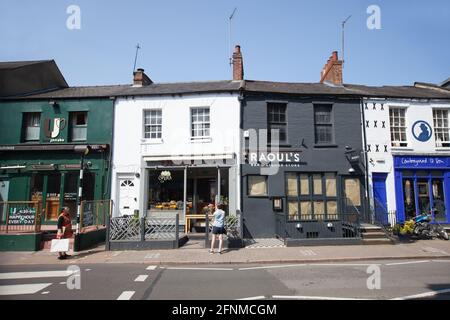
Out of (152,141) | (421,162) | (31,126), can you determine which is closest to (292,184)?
(421,162)

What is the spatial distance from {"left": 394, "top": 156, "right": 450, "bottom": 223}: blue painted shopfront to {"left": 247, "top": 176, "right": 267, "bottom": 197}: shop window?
270 inches

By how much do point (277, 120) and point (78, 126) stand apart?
10624 millimetres

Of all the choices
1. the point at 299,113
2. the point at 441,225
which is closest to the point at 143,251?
the point at 299,113

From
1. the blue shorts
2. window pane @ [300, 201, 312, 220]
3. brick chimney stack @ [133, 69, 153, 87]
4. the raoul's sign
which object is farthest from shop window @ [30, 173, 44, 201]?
window pane @ [300, 201, 312, 220]

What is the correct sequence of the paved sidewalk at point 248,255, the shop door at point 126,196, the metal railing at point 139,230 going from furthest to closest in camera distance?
1. the shop door at point 126,196
2. the metal railing at point 139,230
3. the paved sidewalk at point 248,255

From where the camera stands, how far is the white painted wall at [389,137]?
1512 centimetres

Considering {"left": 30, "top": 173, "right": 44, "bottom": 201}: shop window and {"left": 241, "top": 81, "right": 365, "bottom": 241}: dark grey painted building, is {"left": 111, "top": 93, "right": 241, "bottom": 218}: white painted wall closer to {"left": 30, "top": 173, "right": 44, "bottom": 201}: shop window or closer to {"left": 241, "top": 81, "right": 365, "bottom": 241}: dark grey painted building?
{"left": 241, "top": 81, "right": 365, "bottom": 241}: dark grey painted building

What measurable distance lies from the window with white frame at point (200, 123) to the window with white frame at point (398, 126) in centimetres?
978

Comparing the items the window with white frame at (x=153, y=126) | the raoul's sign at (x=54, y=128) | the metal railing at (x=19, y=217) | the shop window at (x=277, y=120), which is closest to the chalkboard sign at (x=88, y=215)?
the metal railing at (x=19, y=217)

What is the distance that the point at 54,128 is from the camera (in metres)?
15.6

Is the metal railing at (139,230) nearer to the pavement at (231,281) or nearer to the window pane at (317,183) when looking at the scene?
the pavement at (231,281)

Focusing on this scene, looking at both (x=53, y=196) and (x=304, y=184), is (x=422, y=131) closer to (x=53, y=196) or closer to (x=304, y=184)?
(x=304, y=184)

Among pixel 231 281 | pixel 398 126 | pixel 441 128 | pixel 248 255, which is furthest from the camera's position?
pixel 441 128

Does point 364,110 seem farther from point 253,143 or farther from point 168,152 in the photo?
point 168,152
